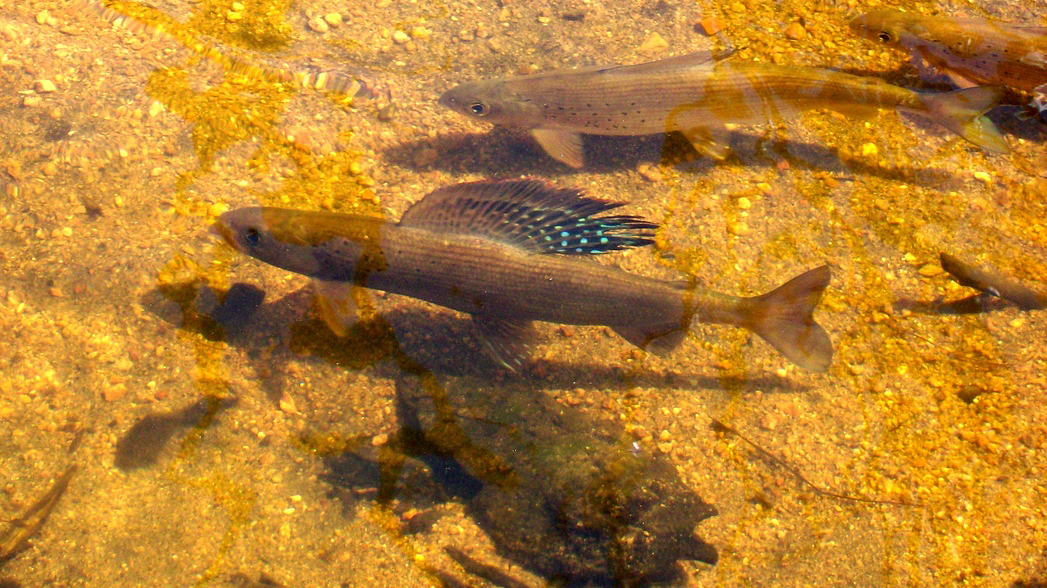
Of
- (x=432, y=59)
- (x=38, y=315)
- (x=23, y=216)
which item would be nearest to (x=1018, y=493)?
(x=432, y=59)

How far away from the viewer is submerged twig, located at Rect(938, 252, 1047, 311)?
466 cm

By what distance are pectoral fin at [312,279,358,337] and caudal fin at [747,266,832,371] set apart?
2565 millimetres

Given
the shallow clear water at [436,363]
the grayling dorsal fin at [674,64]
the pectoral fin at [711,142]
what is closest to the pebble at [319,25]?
the shallow clear water at [436,363]

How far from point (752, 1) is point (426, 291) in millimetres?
4913

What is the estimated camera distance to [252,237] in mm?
4047

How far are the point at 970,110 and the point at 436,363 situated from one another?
4.51 meters

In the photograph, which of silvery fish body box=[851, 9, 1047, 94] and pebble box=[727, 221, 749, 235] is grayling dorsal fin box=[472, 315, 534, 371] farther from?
silvery fish body box=[851, 9, 1047, 94]

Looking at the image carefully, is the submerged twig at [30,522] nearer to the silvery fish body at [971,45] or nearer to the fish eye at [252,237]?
the fish eye at [252,237]

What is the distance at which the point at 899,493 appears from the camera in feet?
13.0

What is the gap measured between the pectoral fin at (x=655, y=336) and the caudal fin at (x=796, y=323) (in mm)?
549

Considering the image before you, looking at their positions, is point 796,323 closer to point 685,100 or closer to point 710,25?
point 685,100

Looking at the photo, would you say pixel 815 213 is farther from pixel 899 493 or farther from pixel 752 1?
pixel 752 1

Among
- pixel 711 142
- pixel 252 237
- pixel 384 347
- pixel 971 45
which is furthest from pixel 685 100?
pixel 252 237

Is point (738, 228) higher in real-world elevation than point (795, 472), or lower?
higher
